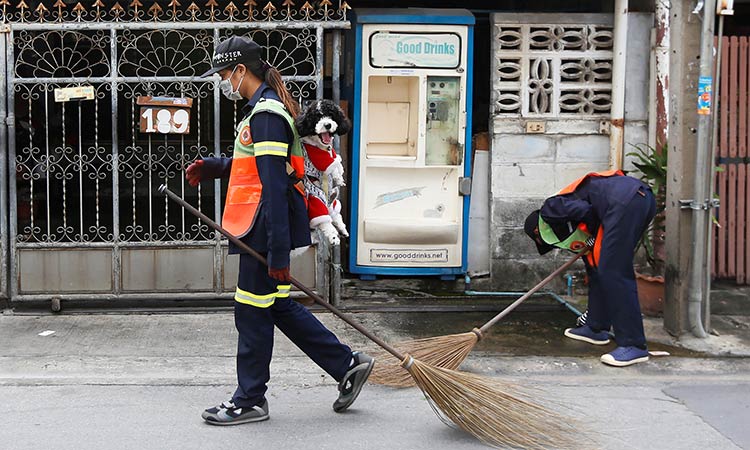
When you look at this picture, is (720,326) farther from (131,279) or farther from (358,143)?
(131,279)

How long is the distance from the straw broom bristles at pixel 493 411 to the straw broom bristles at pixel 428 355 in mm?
568

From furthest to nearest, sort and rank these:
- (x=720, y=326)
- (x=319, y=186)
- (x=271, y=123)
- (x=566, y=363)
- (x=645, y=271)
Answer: (x=645, y=271)
(x=720, y=326)
(x=566, y=363)
(x=319, y=186)
(x=271, y=123)

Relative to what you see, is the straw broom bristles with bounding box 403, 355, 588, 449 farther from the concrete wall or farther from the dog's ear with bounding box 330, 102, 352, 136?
the concrete wall

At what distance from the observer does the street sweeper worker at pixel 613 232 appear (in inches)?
241

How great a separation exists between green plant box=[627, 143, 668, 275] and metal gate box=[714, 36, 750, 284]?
0.89 m

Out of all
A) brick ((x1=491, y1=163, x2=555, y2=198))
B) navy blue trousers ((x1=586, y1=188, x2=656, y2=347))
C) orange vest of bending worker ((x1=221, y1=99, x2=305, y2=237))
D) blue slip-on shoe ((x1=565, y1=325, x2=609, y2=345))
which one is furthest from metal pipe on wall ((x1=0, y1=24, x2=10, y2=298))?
navy blue trousers ((x1=586, y1=188, x2=656, y2=347))

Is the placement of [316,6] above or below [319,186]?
above

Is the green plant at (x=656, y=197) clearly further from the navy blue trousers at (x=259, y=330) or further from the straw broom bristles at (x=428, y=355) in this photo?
the navy blue trousers at (x=259, y=330)

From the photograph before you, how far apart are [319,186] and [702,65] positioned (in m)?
2.92

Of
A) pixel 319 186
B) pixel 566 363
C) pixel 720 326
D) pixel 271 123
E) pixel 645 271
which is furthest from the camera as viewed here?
pixel 645 271

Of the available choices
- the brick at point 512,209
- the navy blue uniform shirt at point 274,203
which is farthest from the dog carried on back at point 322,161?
the brick at point 512,209

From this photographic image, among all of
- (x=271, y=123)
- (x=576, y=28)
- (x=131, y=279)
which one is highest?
(x=576, y=28)

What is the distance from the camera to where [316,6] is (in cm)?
732

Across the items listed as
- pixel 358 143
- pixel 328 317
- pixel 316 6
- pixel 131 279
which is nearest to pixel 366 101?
pixel 358 143
